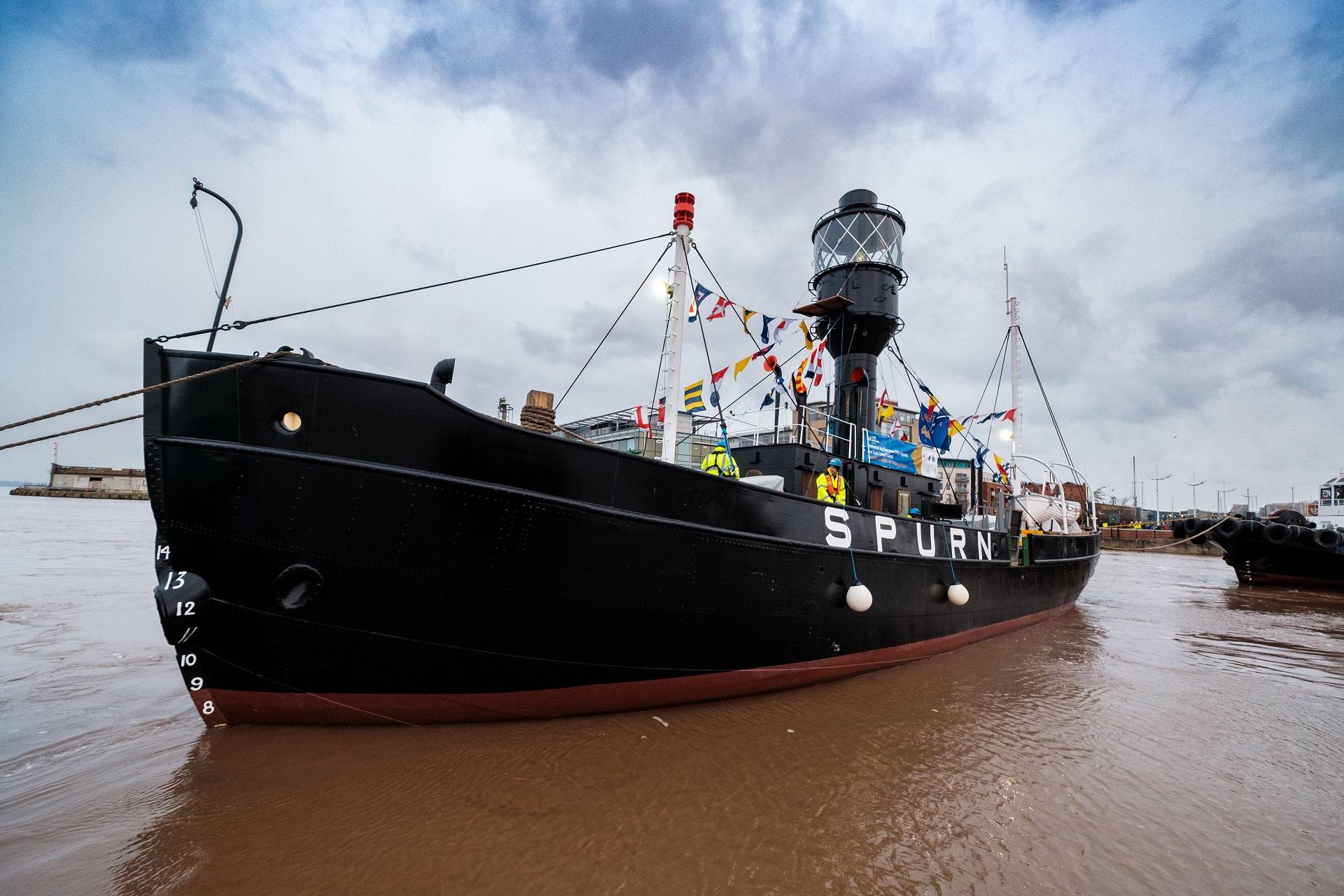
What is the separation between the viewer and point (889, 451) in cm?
891

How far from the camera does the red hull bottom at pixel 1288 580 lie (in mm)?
17469

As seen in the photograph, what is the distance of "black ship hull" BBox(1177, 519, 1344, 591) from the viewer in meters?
17.1

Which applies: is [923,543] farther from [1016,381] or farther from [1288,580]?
[1288,580]

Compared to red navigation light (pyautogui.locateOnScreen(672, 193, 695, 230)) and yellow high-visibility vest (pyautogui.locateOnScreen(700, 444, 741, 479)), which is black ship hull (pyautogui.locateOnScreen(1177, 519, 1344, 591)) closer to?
yellow high-visibility vest (pyautogui.locateOnScreen(700, 444, 741, 479))

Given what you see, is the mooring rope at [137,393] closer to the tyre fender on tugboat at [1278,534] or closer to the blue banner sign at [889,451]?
the blue banner sign at [889,451]

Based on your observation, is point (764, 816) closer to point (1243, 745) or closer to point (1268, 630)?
point (1243, 745)

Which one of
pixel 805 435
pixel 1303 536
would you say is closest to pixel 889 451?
pixel 805 435

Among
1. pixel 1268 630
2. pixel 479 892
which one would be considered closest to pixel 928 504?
pixel 1268 630

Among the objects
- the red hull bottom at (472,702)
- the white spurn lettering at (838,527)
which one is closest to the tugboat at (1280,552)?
the white spurn lettering at (838,527)

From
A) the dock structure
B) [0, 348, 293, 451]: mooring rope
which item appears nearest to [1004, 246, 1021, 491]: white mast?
[0, 348, 293, 451]: mooring rope

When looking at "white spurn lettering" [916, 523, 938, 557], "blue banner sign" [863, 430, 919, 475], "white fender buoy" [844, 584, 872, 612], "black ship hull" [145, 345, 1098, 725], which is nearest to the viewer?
"black ship hull" [145, 345, 1098, 725]

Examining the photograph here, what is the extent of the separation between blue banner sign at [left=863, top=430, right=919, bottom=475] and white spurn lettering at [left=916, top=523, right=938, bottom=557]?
1.98m

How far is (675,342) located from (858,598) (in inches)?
128

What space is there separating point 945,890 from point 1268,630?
1289 cm
